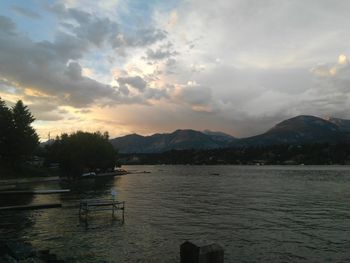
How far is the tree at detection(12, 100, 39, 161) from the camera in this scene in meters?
112

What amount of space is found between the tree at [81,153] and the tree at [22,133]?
17843 millimetres

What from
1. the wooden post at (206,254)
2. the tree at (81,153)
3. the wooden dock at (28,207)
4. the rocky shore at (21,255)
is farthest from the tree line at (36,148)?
the wooden post at (206,254)

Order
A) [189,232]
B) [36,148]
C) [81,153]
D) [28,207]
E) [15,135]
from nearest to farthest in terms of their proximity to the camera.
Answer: [189,232] → [28,207] → [15,135] → [36,148] → [81,153]

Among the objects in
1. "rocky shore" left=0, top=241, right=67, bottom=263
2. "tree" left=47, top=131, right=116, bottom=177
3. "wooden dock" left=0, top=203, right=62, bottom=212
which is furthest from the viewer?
"tree" left=47, top=131, right=116, bottom=177

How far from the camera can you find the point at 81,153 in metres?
148

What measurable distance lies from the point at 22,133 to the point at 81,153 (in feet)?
120

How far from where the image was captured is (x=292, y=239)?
33.0 m

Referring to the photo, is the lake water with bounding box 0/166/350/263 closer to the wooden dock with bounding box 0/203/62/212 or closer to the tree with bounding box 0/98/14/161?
the wooden dock with bounding box 0/203/62/212

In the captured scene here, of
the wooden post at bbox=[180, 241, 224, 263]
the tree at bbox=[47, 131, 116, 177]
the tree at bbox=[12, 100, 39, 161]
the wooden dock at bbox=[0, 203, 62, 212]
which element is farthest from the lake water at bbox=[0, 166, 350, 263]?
the tree at bbox=[47, 131, 116, 177]

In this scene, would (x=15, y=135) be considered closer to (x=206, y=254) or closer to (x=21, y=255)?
(x=21, y=255)

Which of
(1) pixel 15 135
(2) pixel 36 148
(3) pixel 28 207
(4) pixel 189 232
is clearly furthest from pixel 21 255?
(2) pixel 36 148

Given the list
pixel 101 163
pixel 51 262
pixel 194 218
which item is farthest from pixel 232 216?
pixel 101 163

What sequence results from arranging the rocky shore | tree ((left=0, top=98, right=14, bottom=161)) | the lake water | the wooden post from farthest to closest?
1. tree ((left=0, top=98, right=14, bottom=161))
2. the lake water
3. the rocky shore
4. the wooden post

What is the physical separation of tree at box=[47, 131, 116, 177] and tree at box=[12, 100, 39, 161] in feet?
58.5
